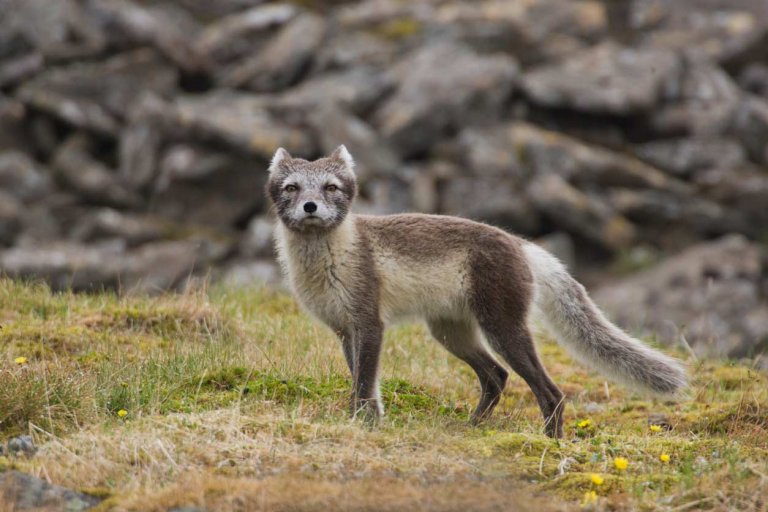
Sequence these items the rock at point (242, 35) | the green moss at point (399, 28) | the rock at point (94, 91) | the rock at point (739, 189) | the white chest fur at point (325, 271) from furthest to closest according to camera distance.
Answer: the rock at point (242, 35) → the green moss at point (399, 28) → the rock at point (94, 91) → the rock at point (739, 189) → the white chest fur at point (325, 271)

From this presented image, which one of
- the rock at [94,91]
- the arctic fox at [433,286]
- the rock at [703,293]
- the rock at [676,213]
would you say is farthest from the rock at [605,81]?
the arctic fox at [433,286]

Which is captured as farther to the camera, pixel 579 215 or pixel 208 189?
pixel 208 189

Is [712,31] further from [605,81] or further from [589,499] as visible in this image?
[589,499]

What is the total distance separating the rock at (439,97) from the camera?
70.6 feet

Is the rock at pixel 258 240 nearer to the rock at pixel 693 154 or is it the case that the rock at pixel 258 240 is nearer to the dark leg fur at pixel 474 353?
the rock at pixel 693 154

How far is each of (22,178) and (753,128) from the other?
56.9ft

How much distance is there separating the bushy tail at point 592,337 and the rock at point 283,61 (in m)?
17.5

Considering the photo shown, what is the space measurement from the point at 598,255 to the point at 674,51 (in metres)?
7.22

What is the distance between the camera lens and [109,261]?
Result: 1838cm

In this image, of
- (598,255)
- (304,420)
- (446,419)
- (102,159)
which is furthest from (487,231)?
(102,159)

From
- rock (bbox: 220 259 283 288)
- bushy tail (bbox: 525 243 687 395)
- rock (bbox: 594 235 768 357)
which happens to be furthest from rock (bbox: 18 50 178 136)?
bushy tail (bbox: 525 243 687 395)

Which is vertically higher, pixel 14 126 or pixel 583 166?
pixel 14 126

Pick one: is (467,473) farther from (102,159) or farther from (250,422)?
(102,159)

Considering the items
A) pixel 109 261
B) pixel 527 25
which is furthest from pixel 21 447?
pixel 527 25
